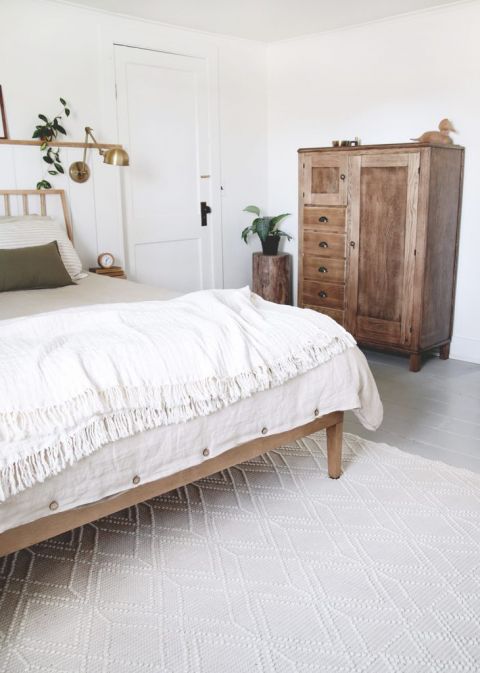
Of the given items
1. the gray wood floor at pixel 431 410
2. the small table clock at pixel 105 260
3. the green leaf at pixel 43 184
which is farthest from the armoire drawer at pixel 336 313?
the green leaf at pixel 43 184

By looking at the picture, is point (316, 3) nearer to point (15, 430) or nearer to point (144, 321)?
point (144, 321)

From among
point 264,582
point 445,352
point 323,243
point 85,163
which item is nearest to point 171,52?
point 85,163

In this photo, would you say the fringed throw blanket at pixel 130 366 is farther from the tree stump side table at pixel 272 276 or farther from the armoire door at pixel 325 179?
the tree stump side table at pixel 272 276

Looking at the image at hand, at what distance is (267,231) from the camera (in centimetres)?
507

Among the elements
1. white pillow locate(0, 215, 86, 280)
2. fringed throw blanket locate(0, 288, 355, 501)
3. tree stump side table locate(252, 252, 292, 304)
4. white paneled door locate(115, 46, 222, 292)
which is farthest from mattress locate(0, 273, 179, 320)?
tree stump side table locate(252, 252, 292, 304)

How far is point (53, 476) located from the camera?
165 cm

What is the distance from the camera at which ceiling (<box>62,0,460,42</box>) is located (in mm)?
3969

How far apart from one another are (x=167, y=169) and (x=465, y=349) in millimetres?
2508

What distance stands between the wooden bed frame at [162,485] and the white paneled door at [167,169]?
2526 millimetres

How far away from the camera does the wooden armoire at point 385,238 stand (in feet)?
12.8

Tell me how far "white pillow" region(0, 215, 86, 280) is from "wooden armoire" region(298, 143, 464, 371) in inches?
66.8

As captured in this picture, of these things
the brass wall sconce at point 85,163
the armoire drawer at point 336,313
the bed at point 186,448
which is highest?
the brass wall sconce at point 85,163

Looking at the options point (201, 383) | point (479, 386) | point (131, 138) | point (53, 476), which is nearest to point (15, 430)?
point (53, 476)

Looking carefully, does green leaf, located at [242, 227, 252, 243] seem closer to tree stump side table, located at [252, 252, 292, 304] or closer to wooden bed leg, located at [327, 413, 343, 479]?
tree stump side table, located at [252, 252, 292, 304]
